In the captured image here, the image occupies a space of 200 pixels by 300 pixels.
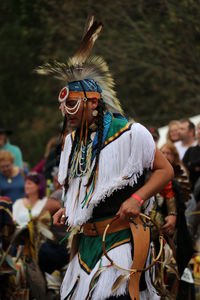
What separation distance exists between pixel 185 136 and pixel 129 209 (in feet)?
15.1

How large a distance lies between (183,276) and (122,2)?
649 centimetres

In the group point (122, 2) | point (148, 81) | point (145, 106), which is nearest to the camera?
point (122, 2)

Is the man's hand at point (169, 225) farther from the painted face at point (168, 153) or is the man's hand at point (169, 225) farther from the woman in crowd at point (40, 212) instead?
the woman in crowd at point (40, 212)

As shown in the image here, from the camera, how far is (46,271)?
6.31 meters

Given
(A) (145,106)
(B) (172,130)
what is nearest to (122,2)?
(B) (172,130)

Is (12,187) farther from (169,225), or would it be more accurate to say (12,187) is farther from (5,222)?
(169,225)

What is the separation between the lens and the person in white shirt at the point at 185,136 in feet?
26.5

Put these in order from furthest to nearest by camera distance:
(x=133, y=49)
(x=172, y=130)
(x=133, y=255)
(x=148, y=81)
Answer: (x=148, y=81) < (x=133, y=49) < (x=172, y=130) < (x=133, y=255)

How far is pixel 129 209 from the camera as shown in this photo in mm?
3645

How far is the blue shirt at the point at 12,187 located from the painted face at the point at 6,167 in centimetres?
6

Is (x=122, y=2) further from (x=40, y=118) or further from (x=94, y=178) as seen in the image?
(x=40, y=118)

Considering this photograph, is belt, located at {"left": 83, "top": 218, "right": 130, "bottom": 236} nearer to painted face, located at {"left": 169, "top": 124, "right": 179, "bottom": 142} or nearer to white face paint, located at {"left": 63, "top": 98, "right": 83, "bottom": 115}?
white face paint, located at {"left": 63, "top": 98, "right": 83, "bottom": 115}

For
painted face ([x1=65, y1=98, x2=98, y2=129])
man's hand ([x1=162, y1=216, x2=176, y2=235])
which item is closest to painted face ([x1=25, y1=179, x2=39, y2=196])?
man's hand ([x1=162, y1=216, x2=176, y2=235])

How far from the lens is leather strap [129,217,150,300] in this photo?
377cm
